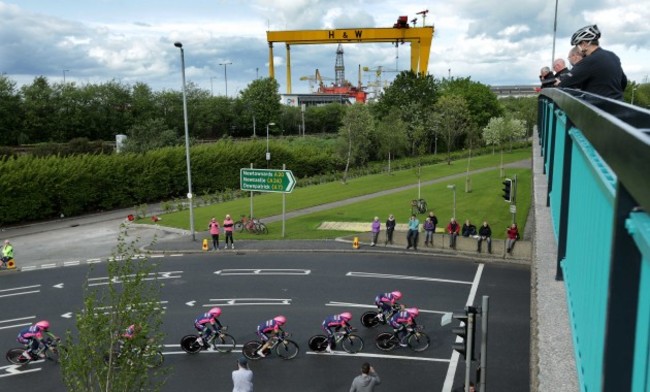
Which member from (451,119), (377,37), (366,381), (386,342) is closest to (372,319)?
(386,342)

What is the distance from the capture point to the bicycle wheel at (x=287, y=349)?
14041 mm

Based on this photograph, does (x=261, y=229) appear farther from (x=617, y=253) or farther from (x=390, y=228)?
(x=617, y=253)

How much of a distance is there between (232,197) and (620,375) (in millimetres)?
42961

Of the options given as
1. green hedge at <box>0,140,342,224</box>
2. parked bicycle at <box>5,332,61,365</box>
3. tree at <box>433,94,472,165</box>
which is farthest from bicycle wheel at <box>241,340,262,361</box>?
tree at <box>433,94,472,165</box>

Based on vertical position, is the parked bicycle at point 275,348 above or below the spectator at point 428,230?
below

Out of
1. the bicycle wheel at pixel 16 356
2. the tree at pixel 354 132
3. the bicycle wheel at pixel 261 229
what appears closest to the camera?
the bicycle wheel at pixel 16 356

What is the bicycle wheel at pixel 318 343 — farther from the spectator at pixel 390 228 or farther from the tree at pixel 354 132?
the tree at pixel 354 132

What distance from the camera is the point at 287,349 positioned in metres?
14.0

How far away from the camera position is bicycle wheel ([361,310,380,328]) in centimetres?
1590

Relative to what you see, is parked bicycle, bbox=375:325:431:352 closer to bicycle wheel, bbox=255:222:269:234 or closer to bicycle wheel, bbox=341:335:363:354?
bicycle wheel, bbox=341:335:363:354

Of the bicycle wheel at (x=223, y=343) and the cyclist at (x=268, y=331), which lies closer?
the cyclist at (x=268, y=331)

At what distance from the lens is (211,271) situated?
22.6 metres

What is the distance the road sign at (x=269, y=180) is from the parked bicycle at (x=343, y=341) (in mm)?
13944

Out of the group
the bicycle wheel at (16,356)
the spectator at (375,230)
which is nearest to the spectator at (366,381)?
the bicycle wheel at (16,356)
